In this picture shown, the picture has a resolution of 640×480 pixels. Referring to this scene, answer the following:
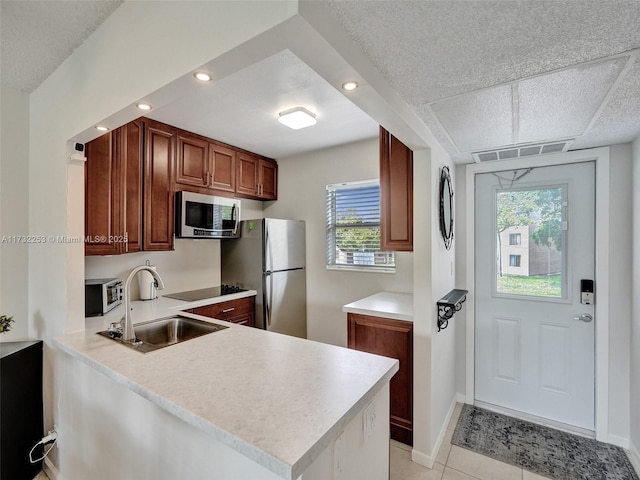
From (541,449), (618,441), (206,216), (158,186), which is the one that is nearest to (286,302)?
Answer: (206,216)

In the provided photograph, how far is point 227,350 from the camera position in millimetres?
1475

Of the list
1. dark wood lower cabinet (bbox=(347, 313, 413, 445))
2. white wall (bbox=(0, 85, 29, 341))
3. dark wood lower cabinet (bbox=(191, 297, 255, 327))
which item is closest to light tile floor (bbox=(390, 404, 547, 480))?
dark wood lower cabinet (bbox=(347, 313, 413, 445))

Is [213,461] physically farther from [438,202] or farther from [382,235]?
[438,202]

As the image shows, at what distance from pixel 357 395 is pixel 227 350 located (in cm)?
72

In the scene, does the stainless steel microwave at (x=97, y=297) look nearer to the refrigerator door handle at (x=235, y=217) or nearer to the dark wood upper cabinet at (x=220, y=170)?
the dark wood upper cabinet at (x=220, y=170)

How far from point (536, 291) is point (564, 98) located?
5.37 feet

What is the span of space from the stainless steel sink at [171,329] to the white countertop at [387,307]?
1.01 m

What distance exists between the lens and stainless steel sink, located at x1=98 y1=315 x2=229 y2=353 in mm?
1879

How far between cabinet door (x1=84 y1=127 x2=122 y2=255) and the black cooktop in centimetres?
74

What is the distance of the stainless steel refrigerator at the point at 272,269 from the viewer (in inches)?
122

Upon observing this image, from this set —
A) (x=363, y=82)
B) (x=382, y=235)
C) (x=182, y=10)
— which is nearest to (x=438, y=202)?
(x=382, y=235)

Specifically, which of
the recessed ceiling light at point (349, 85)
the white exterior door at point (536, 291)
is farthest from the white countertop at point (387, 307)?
the recessed ceiling light at point (349, 85)

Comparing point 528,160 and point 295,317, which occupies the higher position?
point 528,160

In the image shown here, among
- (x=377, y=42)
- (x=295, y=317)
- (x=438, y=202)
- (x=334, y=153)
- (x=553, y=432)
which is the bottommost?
(x=553, y=432)
